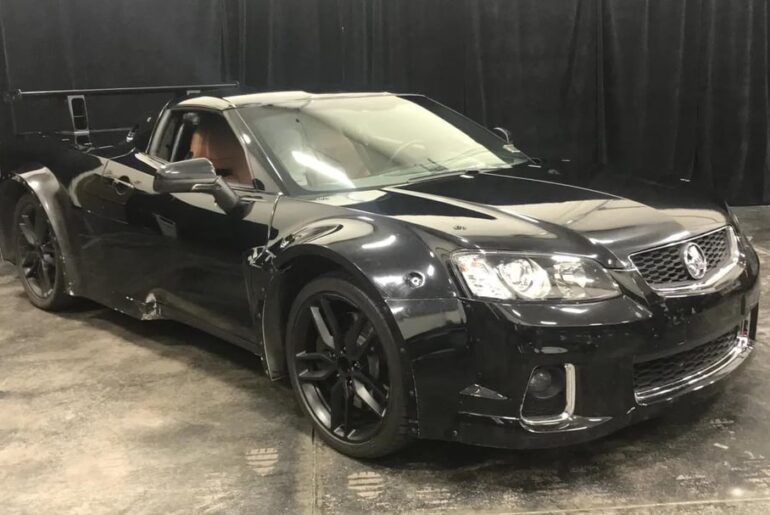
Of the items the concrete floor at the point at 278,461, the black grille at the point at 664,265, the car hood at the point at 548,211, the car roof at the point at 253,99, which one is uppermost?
the car roof at the point at 253,99

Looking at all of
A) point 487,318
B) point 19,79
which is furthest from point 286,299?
point 19,79

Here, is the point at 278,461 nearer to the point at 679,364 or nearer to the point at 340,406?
the point at 340,406

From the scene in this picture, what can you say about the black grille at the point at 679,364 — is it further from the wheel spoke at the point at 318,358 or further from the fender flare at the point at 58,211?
the fender flare at the point at 58,211

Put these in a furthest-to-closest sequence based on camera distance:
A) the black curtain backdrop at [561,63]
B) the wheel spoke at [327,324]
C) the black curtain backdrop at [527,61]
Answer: the black curtain backdrop at [561,63]
the black curtain backdrop at [527,61]
the wheel spoke at [327,324]

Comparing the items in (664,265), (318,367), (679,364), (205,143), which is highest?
(205,143)

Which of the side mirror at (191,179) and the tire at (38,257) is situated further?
the tire at (38,257)

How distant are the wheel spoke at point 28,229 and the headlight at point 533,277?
9.01 feet

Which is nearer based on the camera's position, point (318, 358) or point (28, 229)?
point (318, 358)

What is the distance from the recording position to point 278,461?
2.33 m

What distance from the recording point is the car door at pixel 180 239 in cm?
257

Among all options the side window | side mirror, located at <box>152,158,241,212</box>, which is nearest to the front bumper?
side mirror, located at <box>152,158,241,212</box>

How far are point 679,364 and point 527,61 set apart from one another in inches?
167

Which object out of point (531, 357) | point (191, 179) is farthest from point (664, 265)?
point (191, 179)

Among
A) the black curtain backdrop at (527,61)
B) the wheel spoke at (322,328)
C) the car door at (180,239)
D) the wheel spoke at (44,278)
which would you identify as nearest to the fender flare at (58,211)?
the wheel spoke at (44,278)
